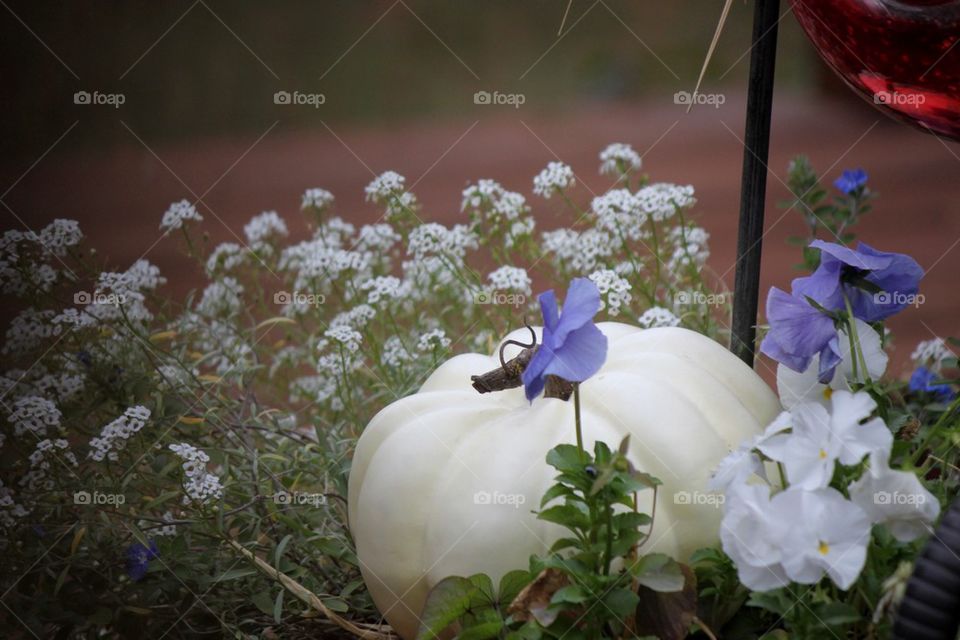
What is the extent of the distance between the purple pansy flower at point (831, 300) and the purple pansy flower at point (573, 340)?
0.12 m

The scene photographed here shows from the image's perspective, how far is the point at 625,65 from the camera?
10.2 ft

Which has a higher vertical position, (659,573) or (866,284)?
(866,284)

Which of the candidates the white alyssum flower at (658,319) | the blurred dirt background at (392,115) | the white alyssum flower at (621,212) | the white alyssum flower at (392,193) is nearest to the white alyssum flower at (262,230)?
the white alyssum flower at (392,193)

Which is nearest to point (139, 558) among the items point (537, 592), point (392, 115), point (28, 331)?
point (28, 331)

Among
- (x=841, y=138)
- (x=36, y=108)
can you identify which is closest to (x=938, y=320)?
(x=841, y=138)

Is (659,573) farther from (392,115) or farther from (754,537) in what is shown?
(392,115)

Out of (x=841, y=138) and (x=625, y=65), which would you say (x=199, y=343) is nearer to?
(x=841, y=138)

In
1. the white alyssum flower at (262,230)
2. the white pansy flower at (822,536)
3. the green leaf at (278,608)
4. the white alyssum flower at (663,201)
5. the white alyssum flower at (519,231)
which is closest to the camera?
the white pansy flower at (822,536)

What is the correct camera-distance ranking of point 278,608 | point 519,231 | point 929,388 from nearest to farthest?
point 278,608 < point 929,388 < point 519,231

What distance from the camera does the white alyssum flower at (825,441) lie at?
51 cm

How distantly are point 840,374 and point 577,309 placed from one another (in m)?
0.18

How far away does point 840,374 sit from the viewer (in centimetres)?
67

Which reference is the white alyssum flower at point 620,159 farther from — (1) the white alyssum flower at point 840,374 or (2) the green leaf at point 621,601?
(2) the green leaf at point 621,601

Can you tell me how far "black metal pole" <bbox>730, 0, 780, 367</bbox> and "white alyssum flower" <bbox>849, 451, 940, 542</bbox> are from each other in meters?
0.25
